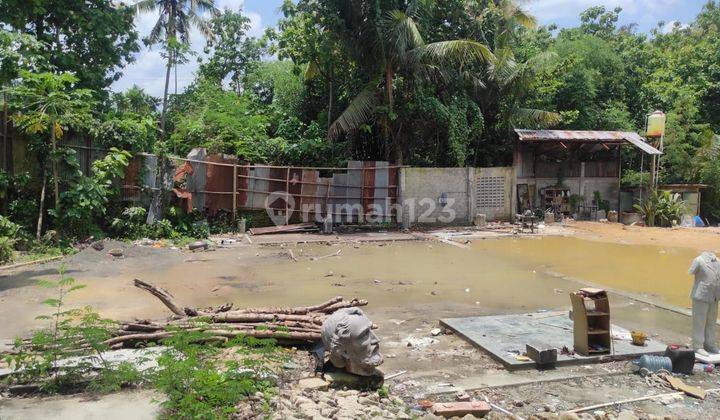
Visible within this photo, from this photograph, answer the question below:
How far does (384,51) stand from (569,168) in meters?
8.81

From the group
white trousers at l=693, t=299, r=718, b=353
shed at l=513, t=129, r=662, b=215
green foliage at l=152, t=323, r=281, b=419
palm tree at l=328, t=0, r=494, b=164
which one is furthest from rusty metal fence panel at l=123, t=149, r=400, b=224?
white trousers at l=693, t=299, r=718, b=353

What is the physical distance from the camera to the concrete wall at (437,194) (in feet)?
58.0

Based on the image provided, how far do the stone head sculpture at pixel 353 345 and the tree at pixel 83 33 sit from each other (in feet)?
45.3

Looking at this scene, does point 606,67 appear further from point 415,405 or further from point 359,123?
point 415,405

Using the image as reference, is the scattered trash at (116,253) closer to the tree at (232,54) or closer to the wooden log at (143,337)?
the wooden log at (143,337)

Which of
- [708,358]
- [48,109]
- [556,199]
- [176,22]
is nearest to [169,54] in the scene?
[176,22]

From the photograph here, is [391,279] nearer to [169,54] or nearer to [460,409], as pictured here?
[460,409]

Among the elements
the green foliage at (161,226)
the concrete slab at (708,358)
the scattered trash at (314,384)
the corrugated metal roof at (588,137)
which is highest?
the corrugated metal roof at (588,137)

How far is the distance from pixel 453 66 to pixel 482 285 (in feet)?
40.2

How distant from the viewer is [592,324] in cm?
576

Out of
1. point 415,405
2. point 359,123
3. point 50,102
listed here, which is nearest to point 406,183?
point 359,123

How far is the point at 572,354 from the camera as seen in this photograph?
5.66 meters

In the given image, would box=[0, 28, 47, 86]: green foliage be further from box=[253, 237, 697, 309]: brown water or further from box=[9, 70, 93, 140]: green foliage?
box=[253, 237, 697, 309]: brown water

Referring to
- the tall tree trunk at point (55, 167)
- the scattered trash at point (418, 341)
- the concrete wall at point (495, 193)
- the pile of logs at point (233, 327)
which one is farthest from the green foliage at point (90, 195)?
the concrete wall at point (495, 193)
